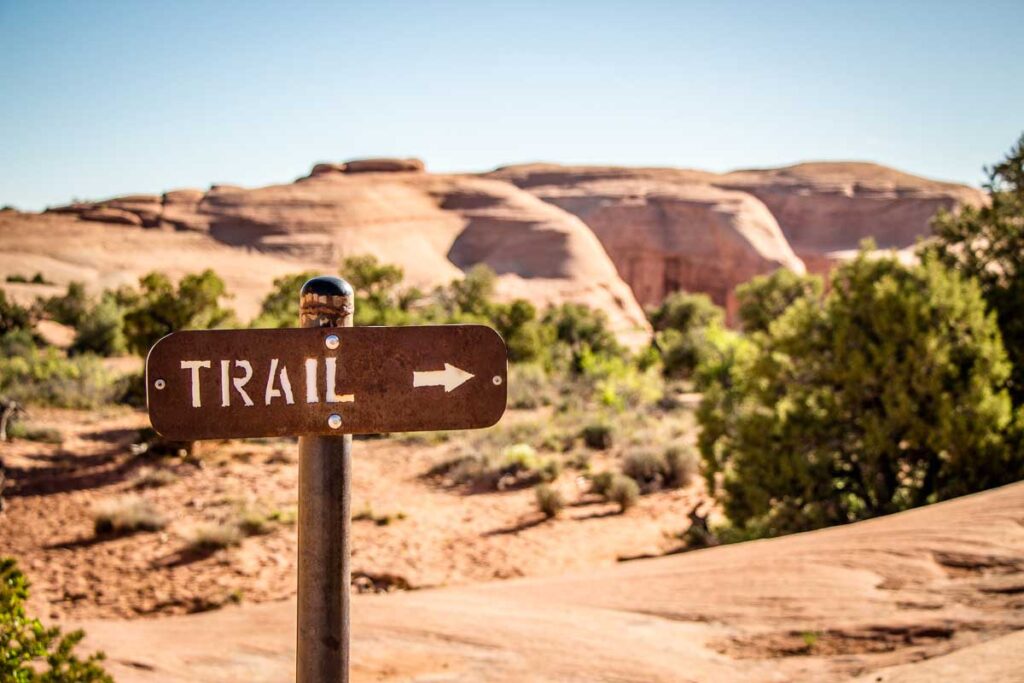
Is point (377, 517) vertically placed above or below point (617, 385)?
below

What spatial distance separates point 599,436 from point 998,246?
307 inches

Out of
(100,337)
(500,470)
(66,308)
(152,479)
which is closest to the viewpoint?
(152,479)

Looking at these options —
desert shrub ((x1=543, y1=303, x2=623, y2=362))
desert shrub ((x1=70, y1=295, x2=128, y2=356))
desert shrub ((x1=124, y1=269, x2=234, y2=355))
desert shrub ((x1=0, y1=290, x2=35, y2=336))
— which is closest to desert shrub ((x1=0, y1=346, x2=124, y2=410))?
desert shrub ((x1=124, y1=269, x2=234, y2=355))

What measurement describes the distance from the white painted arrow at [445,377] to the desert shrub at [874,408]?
23.9ft

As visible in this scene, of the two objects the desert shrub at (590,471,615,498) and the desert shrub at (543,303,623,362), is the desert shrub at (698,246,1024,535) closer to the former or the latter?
the desert shrub at (590,471,615,498)

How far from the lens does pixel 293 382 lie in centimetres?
169

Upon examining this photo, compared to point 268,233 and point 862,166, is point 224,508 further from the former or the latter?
point 862,166

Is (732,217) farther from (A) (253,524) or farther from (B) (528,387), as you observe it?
(A) (253,524)

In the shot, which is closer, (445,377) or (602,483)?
(445,377)

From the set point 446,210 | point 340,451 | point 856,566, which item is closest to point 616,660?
point 856,566

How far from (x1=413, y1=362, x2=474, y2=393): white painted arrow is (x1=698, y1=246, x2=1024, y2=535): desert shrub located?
287 inches

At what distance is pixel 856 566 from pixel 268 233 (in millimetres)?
43121

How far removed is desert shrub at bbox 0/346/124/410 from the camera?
722 inches

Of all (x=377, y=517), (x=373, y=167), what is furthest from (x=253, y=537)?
(x=373, y=167)
